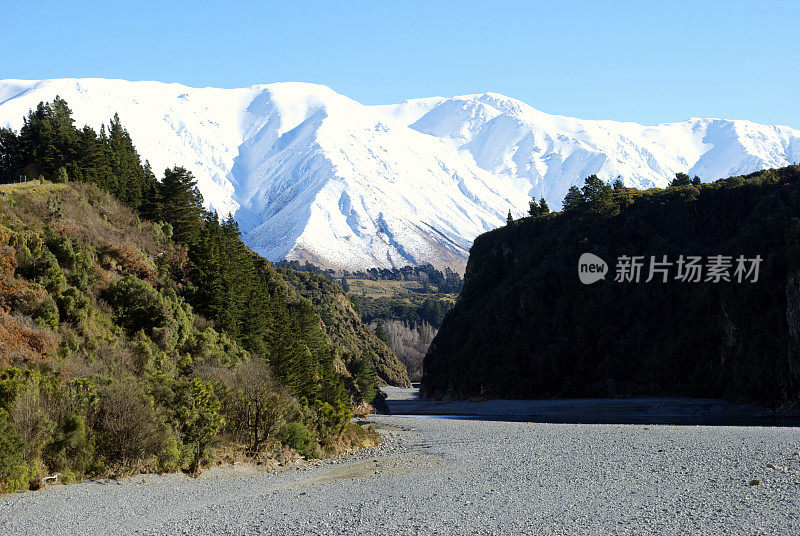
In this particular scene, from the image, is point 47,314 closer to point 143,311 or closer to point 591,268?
point 143,311

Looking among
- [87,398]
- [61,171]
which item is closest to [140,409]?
[87,398]

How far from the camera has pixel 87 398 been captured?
2389cm

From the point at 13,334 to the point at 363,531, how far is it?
15986 millimetres

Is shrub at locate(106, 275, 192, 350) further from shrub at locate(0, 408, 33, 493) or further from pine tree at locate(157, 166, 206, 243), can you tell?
shrub at locate(0, 408, 33, 493)

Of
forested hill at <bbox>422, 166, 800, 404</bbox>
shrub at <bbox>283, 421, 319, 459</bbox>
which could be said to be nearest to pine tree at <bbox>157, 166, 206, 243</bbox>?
shrub at <bbox>283, 421, 319, 459</bbox>

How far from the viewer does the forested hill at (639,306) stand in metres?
68.9

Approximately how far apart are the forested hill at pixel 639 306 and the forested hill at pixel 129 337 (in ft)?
143

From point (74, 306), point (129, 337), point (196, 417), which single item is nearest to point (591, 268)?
point (129, 337)

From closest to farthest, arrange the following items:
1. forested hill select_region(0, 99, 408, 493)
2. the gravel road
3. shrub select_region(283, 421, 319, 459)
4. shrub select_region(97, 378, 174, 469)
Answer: the gravel road
forested hill select_region(0, 99, 408, 493)
shrub select_region(97, 378, 174, 469)
shrub select_region(283, 421, 319, 459)

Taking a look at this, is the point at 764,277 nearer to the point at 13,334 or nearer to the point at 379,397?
the point at 379,397

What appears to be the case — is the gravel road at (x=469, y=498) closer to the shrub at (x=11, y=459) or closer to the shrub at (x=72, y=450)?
the shrub at (x=11, y=459)

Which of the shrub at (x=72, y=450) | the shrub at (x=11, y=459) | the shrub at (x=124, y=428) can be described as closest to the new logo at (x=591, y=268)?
the shrub at (x=124, y=428)

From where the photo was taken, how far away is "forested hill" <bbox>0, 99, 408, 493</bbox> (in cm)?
2347

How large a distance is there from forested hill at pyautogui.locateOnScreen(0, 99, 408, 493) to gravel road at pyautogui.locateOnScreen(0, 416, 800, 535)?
1.72 meters
